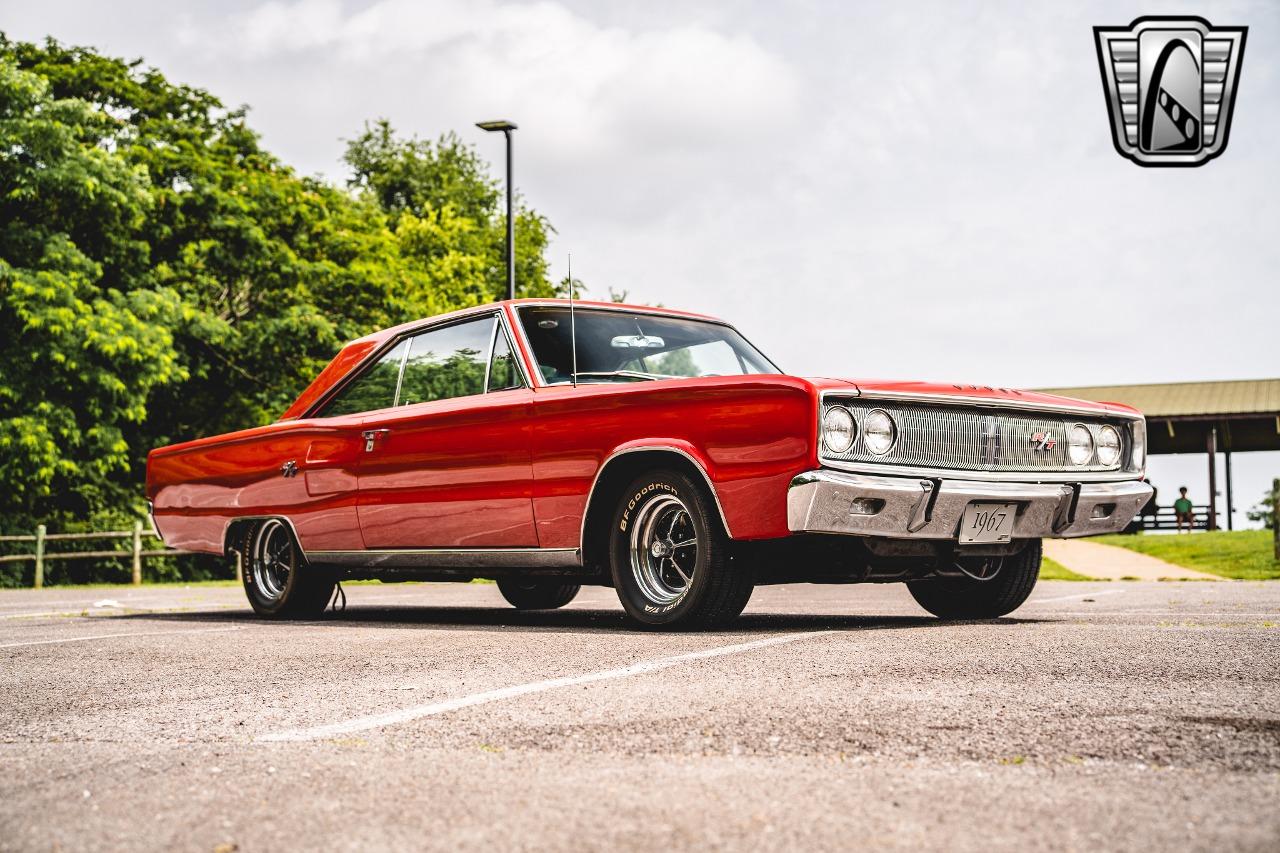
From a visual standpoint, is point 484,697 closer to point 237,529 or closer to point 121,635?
point 121,635

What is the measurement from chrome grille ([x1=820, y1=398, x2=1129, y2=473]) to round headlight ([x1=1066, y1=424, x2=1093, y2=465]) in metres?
0.03

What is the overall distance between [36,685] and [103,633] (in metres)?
2.65

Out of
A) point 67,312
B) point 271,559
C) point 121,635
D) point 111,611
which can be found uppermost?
point 67,312

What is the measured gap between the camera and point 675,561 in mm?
6871

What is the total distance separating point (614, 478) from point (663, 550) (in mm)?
445

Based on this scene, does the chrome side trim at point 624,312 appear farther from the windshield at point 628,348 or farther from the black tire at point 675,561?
the black tire at point 675,561

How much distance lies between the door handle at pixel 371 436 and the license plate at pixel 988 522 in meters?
3.43

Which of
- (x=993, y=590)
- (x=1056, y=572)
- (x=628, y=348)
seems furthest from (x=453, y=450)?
(x=1056, y=572)

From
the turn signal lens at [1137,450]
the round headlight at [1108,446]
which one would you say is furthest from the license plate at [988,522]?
the turn signal lens at [1137,450]

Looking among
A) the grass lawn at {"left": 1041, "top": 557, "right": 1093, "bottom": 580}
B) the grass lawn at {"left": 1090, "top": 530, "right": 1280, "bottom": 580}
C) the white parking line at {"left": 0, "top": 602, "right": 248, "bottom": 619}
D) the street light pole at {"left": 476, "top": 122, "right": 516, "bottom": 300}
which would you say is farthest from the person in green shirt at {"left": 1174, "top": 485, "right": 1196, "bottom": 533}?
the white parking line at {"left": 0, "top": 602, "right": 248, "bottom": 619}

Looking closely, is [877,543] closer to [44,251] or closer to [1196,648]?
[1196,648]

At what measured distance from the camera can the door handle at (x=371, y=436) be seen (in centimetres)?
830

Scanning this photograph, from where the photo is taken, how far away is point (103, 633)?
8.03 metres

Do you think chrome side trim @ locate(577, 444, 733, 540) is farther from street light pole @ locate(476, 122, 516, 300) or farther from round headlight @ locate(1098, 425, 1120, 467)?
street light pole @ locate(476, 122, 516, 300)
